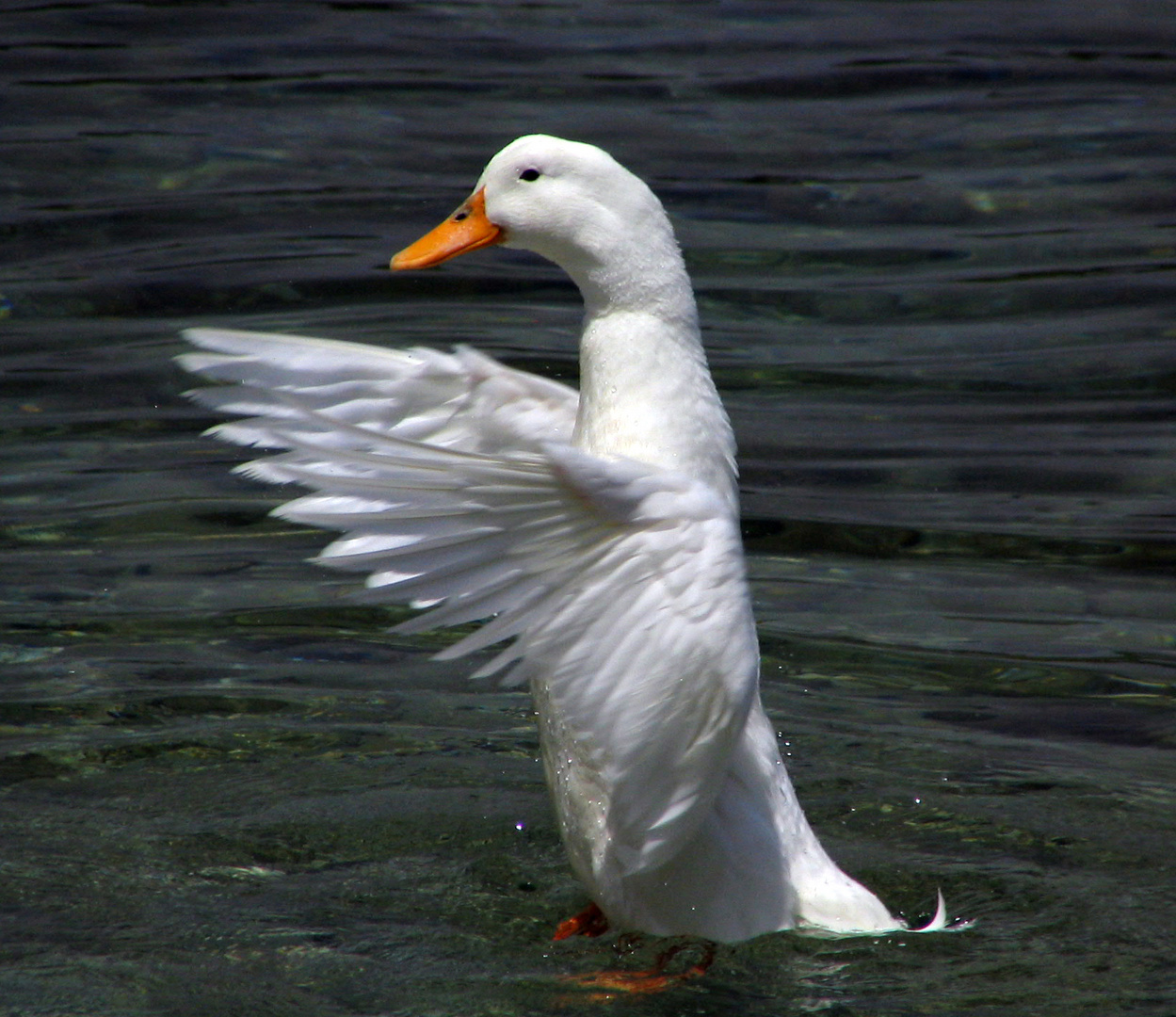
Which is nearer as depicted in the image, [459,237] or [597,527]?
[597,527]

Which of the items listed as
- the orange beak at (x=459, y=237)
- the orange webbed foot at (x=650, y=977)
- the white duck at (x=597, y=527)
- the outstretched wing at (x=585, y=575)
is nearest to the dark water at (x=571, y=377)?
the orange webbed foot at (x=650, y=977)

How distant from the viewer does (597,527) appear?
3.48 meters

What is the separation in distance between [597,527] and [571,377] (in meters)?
3.94

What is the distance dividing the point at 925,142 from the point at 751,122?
101 centimetres

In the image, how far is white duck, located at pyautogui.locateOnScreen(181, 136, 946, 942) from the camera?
343 cm

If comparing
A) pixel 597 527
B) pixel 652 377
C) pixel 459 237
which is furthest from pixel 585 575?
pixel 459 237

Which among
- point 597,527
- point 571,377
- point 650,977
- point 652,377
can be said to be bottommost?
point 650,977

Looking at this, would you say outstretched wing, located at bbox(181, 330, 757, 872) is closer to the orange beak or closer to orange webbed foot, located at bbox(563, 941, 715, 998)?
orange webbed foot, located at bbox(563, 941, 715, 998)

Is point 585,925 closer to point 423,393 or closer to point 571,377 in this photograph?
point 423,393

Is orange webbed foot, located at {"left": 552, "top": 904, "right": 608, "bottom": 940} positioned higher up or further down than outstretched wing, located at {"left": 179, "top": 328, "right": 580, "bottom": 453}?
further down

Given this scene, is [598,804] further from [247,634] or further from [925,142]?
[925,142]

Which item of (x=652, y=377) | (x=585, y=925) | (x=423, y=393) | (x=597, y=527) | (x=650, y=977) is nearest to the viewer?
(x=597, y=527)

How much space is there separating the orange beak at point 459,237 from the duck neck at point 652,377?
0.38 meters

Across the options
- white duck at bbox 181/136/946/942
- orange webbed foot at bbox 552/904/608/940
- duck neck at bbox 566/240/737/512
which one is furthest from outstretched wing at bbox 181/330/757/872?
orange webbed foot at bbox 552/904/608/940
